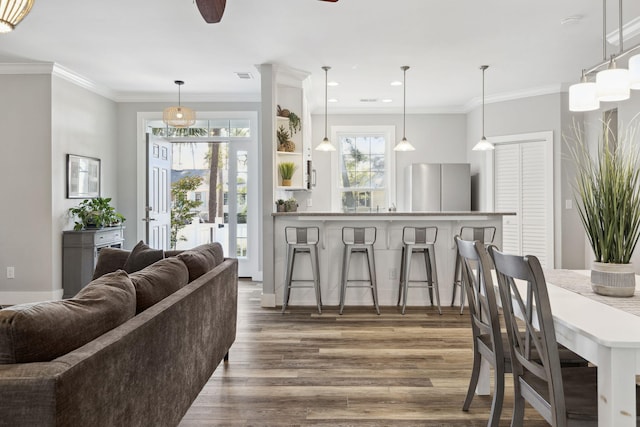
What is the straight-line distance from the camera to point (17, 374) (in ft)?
3.50

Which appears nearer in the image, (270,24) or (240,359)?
(240,359)

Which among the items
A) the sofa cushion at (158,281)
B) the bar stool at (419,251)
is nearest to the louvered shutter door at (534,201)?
the bar stool at (419,251)

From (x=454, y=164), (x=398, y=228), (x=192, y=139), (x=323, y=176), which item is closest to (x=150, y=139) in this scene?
(x=192, y=139)

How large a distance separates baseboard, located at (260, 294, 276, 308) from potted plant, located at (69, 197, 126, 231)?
7.27 feet

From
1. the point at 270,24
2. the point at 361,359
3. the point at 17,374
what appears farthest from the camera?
the point at 270,24

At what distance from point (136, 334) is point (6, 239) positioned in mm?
4575

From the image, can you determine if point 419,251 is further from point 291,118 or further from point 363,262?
point 291,118

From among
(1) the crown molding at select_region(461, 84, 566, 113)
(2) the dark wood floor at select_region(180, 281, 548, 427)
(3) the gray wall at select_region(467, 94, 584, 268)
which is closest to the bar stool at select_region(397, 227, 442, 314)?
(2) the dark wood floor at select_region(180, 281, 548, 427)

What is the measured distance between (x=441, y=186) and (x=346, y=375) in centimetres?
429

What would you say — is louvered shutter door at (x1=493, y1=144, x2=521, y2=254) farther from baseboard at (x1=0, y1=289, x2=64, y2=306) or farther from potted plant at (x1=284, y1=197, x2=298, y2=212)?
baseboard at (x1=0, y1=289, x2=64, y2=306)

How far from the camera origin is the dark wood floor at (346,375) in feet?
7.80

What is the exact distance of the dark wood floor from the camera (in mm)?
2379

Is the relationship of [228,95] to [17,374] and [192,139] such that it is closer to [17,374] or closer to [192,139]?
[192,139]

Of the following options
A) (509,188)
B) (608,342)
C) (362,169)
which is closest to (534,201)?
(509,188)
